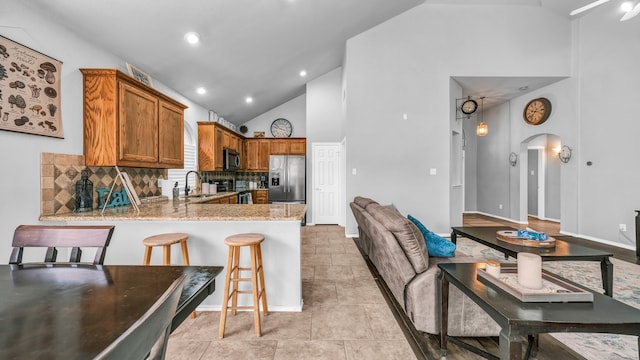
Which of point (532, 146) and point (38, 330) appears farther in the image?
point (532, 146)

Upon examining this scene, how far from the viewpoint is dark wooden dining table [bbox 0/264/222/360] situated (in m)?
0.64

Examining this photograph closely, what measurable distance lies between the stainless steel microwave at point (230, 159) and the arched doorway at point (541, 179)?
22.3 ft

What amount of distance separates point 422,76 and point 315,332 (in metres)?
4.89

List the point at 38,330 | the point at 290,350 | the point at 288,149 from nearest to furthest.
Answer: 1. the point at 38,330
2. the point at 290,350
3. the point at 288,149

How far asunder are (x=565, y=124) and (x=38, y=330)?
294 inches

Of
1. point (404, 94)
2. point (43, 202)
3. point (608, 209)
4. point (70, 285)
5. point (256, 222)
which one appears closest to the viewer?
point (70, 285)

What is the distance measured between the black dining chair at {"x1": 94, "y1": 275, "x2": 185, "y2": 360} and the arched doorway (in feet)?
25.7

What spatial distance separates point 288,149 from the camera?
23.1 ft

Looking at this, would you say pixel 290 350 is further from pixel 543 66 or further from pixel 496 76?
pixel 543 66

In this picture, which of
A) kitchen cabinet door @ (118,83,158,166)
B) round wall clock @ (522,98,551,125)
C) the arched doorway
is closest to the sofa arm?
kitchen cabinet door @ (118,83,158,166)

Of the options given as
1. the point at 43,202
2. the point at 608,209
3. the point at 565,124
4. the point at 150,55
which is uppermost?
the point at 150,55

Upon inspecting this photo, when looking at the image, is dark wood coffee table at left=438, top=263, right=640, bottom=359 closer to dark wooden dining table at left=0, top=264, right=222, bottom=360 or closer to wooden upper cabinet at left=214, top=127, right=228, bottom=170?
dark wooden dining table at left=0, top=264, right=222, bottom=360

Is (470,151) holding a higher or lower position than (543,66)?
lower

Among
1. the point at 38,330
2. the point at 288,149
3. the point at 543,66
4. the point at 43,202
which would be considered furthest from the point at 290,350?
the point at 543,66
